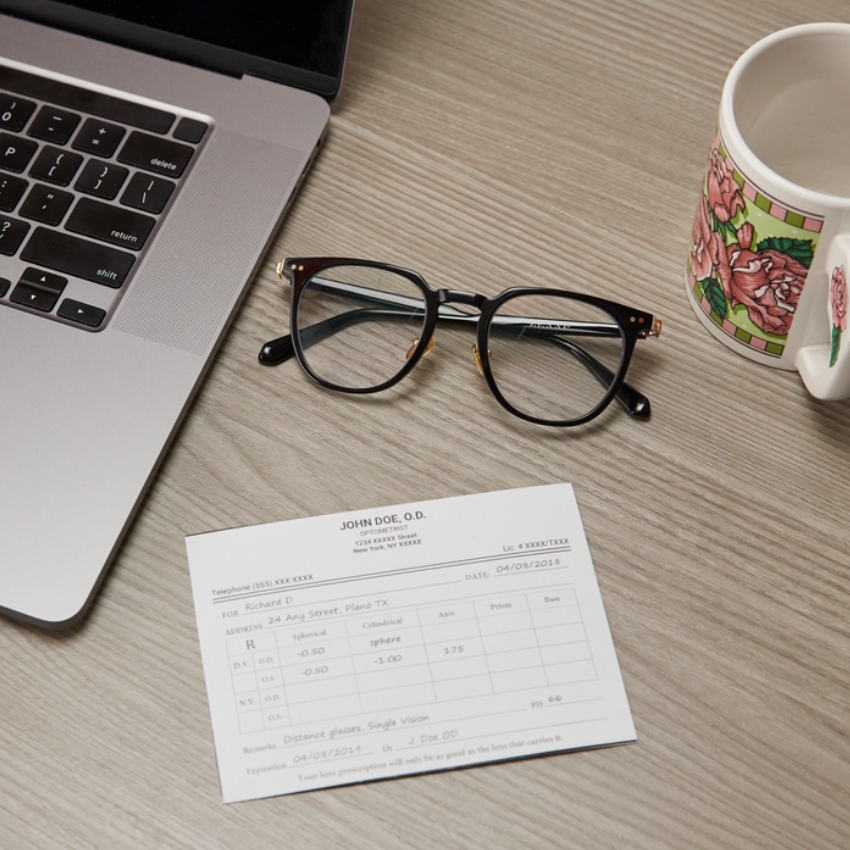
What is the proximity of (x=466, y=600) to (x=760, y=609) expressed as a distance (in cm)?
16

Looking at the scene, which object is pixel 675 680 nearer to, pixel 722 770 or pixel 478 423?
pixel 722 770

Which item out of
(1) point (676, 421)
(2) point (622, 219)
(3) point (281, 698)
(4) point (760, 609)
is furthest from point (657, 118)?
(3) point (281, 698)

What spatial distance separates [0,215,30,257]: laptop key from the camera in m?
0.55

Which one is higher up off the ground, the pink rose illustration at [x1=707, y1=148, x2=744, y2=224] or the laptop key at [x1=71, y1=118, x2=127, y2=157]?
the pink rose illustration at [x1=707, y1=148, x2=744, y2=224]

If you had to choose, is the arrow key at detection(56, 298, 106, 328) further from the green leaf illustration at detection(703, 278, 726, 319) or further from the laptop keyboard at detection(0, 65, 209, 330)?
the green leaf illustration at detection(703, 278, 726, 319)

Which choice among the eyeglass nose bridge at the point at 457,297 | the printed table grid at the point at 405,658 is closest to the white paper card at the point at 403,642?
the printed table grid at the point at 405,658

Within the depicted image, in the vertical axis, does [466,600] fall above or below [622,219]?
below

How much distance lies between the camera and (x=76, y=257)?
545mm

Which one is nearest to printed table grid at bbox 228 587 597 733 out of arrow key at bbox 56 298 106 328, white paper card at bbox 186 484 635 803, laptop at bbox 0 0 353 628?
white paper card at bbox 186 484 635 803

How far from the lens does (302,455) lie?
0.53 m

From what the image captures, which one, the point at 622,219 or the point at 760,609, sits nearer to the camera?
the point at 760,609

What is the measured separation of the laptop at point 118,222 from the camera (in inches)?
19.4

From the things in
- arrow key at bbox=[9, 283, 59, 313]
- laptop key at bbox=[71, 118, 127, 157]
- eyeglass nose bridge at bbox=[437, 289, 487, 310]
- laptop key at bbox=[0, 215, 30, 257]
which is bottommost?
arrow key at bbox=[9, 283, 59, 313]

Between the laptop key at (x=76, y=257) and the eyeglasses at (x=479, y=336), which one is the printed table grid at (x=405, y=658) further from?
the laptop key at (x=76, y=257)
